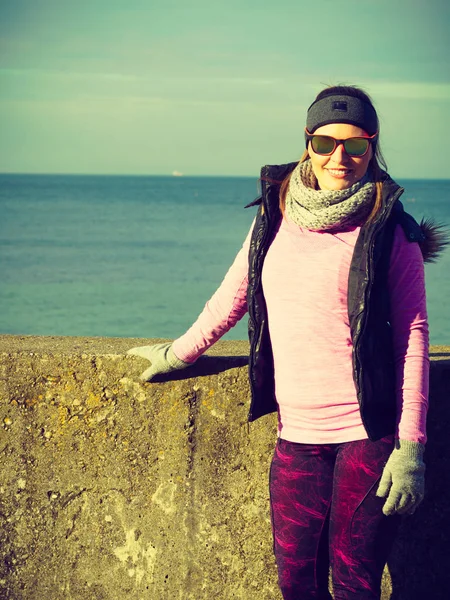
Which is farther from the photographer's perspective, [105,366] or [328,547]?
[105,366]

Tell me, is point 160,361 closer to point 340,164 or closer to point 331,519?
point 331,519

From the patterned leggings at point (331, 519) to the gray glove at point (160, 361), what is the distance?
52 centimetres

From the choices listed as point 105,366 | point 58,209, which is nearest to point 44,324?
point 105,366

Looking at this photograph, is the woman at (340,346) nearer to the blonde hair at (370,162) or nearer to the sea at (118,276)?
the blonde hair at (370,162)

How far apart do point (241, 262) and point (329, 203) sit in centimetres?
42

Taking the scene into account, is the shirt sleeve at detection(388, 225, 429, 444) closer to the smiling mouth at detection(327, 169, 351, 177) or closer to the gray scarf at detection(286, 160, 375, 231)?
the gray scarf at detection(286, 160, 375, 231)

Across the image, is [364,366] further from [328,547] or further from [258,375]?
[328,547]

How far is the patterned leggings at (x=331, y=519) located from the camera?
2600mm

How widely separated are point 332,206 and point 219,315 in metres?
0.62

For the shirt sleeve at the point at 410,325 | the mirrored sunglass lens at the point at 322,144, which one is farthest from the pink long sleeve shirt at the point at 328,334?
the mirrored sunglass lens at the point at 322,144

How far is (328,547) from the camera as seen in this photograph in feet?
9.04

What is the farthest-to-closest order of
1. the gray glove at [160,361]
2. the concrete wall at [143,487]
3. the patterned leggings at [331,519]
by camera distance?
the concrete wall at [143,487], the gray glove at [160,361], the patterned leggings at [331,519]

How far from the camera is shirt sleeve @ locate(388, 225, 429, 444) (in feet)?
8.46

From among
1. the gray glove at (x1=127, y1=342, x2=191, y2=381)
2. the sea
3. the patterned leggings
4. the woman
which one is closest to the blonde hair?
the woman
